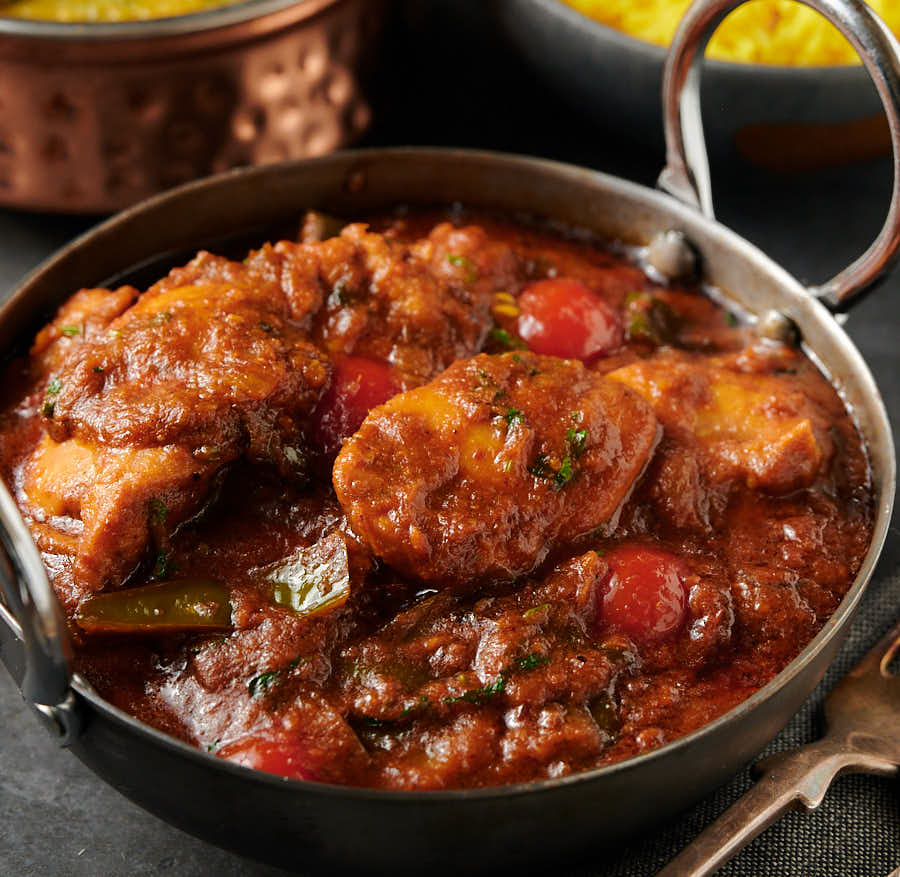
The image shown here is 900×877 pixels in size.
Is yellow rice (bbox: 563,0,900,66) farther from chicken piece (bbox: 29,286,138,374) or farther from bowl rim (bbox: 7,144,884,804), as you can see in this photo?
chicken piece (bbox: 29,286,138,374)

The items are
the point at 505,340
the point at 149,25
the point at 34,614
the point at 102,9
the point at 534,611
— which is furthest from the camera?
the point at 102,9

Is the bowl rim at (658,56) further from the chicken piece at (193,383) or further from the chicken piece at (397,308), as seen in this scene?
the chicken piece at (193,383)

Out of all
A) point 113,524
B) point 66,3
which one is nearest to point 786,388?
point 113,524

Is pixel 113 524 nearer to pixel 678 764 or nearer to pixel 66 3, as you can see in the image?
pixel 678 764

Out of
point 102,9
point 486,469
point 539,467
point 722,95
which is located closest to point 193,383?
point 486,469

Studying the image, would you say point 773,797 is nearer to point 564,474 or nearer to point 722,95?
point 564,474

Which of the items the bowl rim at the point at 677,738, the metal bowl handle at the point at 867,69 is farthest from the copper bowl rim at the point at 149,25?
the metal bowl handle at the point at 867,69

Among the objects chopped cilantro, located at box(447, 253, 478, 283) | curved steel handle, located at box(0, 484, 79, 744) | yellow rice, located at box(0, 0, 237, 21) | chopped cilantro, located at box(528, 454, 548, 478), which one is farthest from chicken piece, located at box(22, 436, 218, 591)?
yellow rice, located at box(0, 0, 237, 21)
